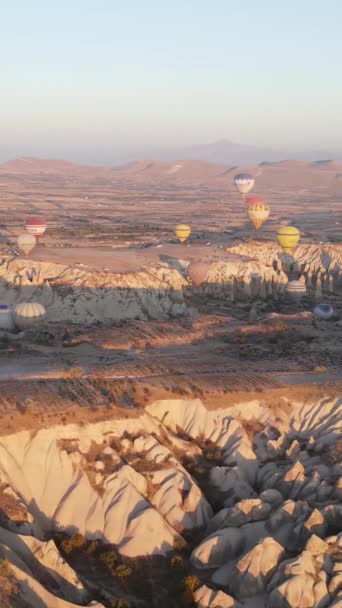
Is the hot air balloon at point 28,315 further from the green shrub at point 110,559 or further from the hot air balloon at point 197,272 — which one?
the green shrub at point 110,559

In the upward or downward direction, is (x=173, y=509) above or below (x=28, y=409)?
below

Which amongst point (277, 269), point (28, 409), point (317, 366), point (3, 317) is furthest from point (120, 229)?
point (28, 409)

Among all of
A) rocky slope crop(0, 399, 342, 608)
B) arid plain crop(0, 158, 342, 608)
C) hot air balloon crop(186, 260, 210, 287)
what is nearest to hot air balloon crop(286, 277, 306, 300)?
hot air balloon crop(186, 260, 210, 287)

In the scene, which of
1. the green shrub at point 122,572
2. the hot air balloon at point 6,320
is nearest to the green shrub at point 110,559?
the green shrub at point 122,572

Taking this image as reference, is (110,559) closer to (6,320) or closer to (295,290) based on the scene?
(6,320)

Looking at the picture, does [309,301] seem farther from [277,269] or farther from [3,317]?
[3,317]

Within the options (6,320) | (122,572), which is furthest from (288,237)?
(122,572)

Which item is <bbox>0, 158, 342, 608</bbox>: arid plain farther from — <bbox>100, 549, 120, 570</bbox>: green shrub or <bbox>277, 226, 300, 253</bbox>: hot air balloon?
<bbox>277, 226, 300, 253</bbox>: hot air balloon
